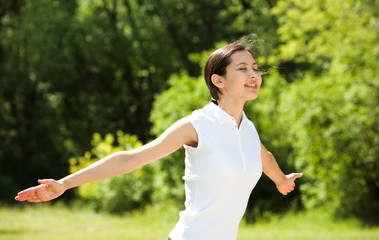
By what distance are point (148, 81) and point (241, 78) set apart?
23.6m

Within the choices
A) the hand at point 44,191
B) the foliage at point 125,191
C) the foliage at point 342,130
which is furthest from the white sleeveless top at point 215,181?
the foliage at point 125,191

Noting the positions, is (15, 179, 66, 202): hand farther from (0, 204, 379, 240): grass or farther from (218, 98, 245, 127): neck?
(0, 204, 379, 240): grass

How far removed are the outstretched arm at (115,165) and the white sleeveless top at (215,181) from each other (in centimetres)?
8

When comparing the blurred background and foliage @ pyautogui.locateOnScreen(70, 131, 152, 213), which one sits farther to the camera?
foliage @ pyautogui.locateOnScreen(70, 131, 152, 213)

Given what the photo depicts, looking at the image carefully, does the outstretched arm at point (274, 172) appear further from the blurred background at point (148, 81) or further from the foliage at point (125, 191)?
the foliage at point (125, 191)

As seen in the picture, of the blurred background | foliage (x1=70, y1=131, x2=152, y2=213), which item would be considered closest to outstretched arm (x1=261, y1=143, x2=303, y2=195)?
the blurred background

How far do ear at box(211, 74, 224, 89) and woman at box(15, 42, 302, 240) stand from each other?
6 cm

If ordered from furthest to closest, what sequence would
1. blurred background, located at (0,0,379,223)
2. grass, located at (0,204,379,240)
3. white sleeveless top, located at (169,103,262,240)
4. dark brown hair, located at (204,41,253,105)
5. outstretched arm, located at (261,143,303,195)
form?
1. blurred background, located at (0,0,379,223)
2. grass, located at (0,204,379,240)
3. outstretched arm, located at (261,143,303,195)
4. dark brown hair, located at (204,41,253,105)
5. white sleeveless top, located at (169,103,262,240)

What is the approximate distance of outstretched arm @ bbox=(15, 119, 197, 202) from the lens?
283cm

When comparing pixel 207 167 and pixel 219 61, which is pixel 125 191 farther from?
pixel 207 167

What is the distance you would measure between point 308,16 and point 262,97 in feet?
12.7

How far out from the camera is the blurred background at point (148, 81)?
1298cm

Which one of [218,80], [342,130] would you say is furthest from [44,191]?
[342,130]

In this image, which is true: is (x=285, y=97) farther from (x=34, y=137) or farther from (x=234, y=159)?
(x=34, y=137)
